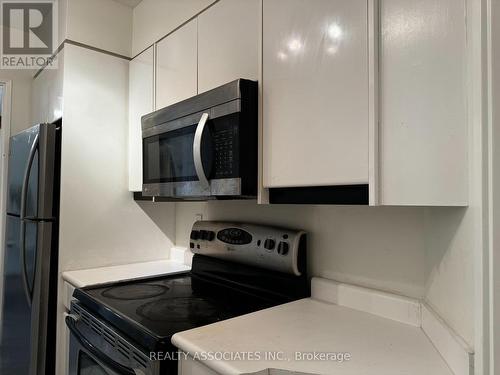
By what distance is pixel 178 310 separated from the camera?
1215 millimetres

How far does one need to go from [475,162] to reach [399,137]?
165mm

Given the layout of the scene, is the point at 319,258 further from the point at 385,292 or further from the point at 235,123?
the point at 235,123

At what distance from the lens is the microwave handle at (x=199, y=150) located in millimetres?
1167

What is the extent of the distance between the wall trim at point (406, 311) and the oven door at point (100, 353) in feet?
2.21

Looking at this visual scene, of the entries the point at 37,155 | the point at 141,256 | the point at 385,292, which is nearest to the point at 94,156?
the point at 37,155

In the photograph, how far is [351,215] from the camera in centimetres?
126

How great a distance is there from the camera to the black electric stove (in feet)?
3.42

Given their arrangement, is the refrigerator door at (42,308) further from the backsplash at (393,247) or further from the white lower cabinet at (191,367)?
the white lower cabinet at (191,367)

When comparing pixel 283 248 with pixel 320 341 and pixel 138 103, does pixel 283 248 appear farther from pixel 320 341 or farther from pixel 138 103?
pixel 138 103

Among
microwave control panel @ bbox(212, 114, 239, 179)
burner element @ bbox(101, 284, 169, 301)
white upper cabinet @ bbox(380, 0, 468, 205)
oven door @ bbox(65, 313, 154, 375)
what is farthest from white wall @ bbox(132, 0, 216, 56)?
oven door @ bbox(65, 313, 154, 375)

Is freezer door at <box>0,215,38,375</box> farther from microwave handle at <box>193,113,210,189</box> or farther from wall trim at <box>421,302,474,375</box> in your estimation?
wall trim at <box>421,302,474,375</box>

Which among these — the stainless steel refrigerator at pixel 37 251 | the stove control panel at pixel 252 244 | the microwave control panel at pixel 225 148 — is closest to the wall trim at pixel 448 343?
the stove control panel at pixel 252 244

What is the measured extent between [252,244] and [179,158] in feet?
1.56

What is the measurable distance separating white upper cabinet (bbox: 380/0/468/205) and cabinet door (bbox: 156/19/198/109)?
86 centimetres
